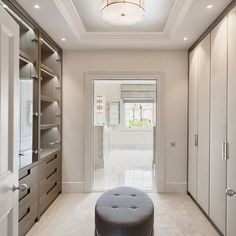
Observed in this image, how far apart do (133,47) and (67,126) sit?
179 centimetres

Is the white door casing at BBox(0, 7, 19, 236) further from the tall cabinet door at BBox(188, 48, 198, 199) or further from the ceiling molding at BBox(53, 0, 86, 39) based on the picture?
Result: the tall cabinet door at BBox(188, 48, 198, 199)

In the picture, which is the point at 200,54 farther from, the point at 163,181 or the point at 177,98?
the point at 163,181

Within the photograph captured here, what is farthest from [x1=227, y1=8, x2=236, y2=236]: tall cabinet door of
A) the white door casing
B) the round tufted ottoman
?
the white door casing

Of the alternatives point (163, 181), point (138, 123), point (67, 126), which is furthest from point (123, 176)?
point (138, 123)

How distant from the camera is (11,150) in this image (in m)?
1.54

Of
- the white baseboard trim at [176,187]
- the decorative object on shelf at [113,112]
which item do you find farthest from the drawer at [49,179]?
the decorative object on shelf at [113,112]

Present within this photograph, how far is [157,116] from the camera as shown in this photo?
4.25 m

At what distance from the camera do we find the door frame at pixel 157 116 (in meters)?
4.25

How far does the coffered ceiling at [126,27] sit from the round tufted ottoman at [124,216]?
218cm

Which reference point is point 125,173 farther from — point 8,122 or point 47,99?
point 8,122

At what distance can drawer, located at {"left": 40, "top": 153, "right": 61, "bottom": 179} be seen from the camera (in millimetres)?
3283

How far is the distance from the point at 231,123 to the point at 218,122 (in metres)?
0.34

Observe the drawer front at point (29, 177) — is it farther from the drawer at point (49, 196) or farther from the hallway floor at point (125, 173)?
the hallway floor at point (125, 173)

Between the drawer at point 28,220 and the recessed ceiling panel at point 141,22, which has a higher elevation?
the recessed ceiling panel at point 141,22
